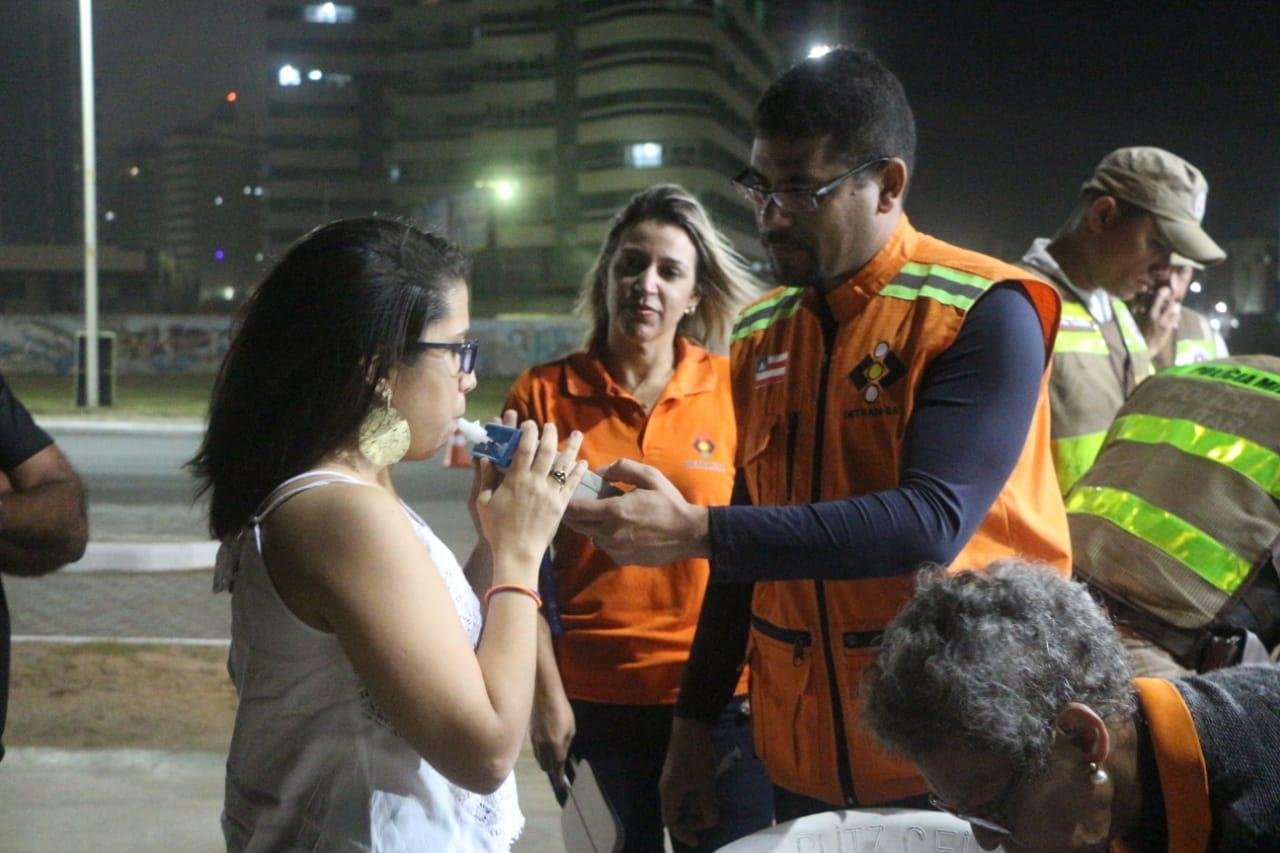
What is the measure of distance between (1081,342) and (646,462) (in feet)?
4.20

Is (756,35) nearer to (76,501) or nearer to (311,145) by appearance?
(311,145)

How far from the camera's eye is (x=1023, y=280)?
2.14m

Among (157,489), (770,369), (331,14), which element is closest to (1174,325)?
(770,369)

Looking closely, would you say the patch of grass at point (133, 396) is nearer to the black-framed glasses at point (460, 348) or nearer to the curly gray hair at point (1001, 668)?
the black-framed glasses at point (460, 348)

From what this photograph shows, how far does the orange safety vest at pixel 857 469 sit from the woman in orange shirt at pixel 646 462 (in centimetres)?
73

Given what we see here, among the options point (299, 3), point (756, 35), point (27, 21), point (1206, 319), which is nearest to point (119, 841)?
point (1206, 319)

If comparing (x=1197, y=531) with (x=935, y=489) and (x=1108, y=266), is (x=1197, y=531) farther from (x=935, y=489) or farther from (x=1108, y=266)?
(x=1108, y=266)

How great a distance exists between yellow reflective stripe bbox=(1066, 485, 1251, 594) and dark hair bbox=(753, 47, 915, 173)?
0.86m

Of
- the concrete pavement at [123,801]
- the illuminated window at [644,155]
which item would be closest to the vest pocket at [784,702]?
the concrete pavement at [123,801]

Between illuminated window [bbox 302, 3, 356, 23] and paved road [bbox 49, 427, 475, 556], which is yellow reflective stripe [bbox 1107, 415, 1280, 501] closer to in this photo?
paved road [bbox 49, 427, 475, 556]

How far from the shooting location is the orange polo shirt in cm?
312

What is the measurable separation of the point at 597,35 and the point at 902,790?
93110mm

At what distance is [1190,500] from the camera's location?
242 centimetres

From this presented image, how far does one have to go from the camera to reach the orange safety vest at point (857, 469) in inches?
85.0
